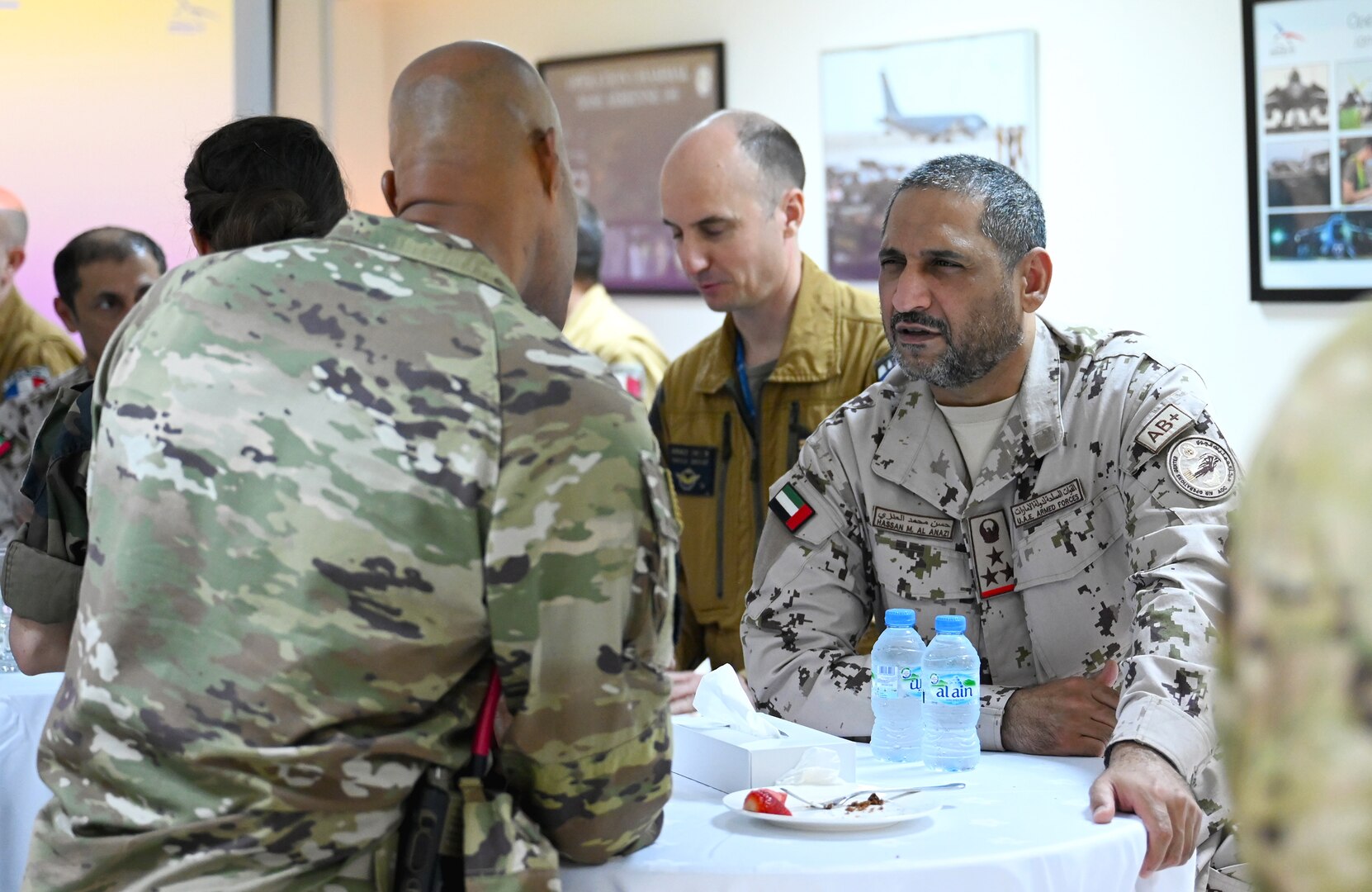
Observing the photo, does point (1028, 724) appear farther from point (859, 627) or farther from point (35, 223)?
point (35, 223)

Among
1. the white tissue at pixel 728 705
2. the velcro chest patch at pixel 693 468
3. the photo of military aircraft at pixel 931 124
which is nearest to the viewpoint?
the white tissue at pixel 728 705

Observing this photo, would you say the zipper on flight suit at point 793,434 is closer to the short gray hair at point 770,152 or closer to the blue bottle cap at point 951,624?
the short gray hair at point 770,152

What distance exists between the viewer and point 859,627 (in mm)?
2328

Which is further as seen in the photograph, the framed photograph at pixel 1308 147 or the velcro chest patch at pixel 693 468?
the framed photograph at pixel 1308 147

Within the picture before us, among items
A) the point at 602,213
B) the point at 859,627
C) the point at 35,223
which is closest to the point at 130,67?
the point at 35,223

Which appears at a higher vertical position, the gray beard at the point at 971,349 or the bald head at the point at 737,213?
the bald head at the point at 737,213

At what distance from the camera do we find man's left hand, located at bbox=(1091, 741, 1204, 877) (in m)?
1.61

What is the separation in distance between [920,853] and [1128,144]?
337 centimetres

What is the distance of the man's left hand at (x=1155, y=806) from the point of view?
161 cm

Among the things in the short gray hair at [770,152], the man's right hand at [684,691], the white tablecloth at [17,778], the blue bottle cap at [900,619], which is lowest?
the white tablecloth at [17,778]

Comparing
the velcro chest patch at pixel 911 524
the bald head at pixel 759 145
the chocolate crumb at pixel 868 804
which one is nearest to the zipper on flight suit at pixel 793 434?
the bald head at pixel 759 145

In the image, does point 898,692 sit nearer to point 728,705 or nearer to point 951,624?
point 951,624

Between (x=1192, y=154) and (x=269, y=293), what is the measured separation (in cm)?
351

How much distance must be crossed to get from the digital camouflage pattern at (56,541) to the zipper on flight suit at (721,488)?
62.3 inches
